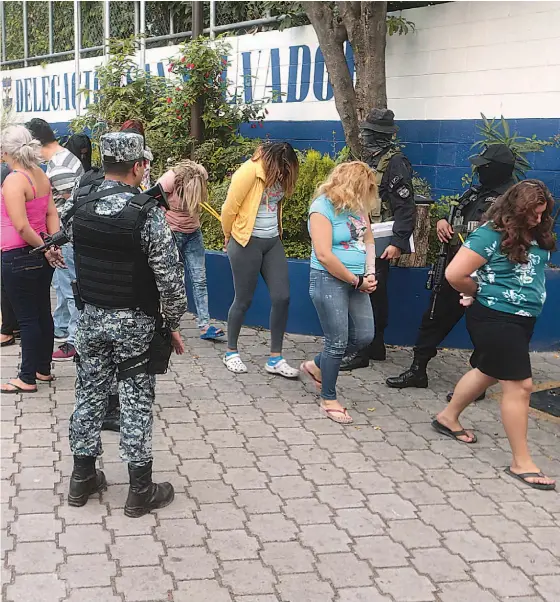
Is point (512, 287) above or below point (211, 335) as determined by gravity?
above

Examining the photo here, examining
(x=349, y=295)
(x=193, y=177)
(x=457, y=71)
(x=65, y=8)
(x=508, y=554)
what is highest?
(x=65, y=8)

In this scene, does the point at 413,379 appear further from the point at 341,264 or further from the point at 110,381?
the point at 110,381

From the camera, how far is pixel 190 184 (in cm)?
623

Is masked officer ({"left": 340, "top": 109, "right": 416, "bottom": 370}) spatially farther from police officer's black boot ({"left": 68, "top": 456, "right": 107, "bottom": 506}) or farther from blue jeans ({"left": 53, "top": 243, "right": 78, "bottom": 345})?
police officer's black boot ({"left": 68, "top": 456, "right": 107, "bottom": 506})

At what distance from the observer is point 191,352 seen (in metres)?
6.73

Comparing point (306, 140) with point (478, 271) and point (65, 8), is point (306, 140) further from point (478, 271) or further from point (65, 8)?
point (65, 8)

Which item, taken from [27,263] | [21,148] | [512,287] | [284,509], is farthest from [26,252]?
[512,287]

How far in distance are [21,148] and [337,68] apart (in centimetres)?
379

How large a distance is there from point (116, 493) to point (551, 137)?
16.2ft

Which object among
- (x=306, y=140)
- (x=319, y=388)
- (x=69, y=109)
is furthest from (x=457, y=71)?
(x=69, y=109)

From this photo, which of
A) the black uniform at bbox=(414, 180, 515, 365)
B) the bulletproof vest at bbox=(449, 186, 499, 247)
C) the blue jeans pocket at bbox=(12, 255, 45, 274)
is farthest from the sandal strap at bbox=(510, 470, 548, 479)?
the blue jeans pocket at bbox=(12, 255, 45, 274)

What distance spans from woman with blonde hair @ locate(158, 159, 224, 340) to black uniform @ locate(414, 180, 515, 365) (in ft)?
6.47

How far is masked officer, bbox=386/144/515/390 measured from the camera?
5.53 m

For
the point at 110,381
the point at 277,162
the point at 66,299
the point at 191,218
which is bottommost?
the point at 66,299
